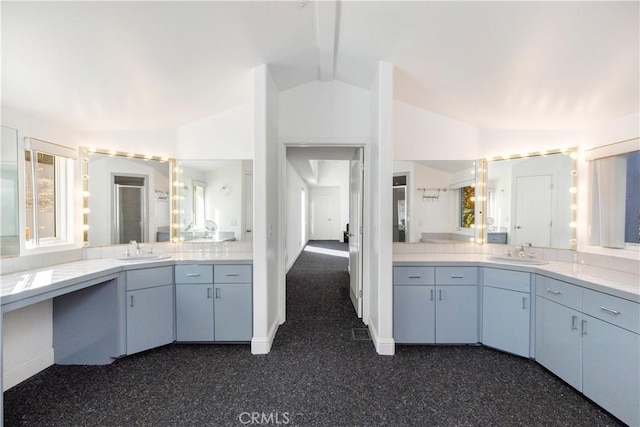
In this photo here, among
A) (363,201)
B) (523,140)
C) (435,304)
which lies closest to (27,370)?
(363,201)

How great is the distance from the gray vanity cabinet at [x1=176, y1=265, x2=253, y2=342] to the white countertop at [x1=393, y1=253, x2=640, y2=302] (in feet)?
4.92

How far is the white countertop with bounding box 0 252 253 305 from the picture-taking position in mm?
1619

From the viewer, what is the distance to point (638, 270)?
6.54ft

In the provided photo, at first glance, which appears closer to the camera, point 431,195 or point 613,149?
point 613,149

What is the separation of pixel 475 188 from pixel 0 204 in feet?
13.7

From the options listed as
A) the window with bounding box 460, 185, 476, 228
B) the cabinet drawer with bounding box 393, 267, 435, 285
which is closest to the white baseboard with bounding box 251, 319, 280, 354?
the cabinet drawer with bounding box 393, 267, 435, 285

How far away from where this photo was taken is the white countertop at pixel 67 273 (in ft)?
5.31

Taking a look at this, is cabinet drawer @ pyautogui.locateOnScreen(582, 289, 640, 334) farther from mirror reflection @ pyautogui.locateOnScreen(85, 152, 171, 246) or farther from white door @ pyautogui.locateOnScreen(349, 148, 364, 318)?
mirror reflection @ pyautogui.locateOnScreen(85, 152, 171, 246)

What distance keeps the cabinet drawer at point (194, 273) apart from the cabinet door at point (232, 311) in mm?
129

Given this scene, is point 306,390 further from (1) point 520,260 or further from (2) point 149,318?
(1) point 520,260

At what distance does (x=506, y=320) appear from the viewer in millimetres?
2404

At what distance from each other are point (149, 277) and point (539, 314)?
3.33 m

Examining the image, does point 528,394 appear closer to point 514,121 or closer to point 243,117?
point 514,121

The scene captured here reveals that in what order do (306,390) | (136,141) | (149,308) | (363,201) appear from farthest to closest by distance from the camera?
(363,201), (136,141), (149,308), (306,390)
